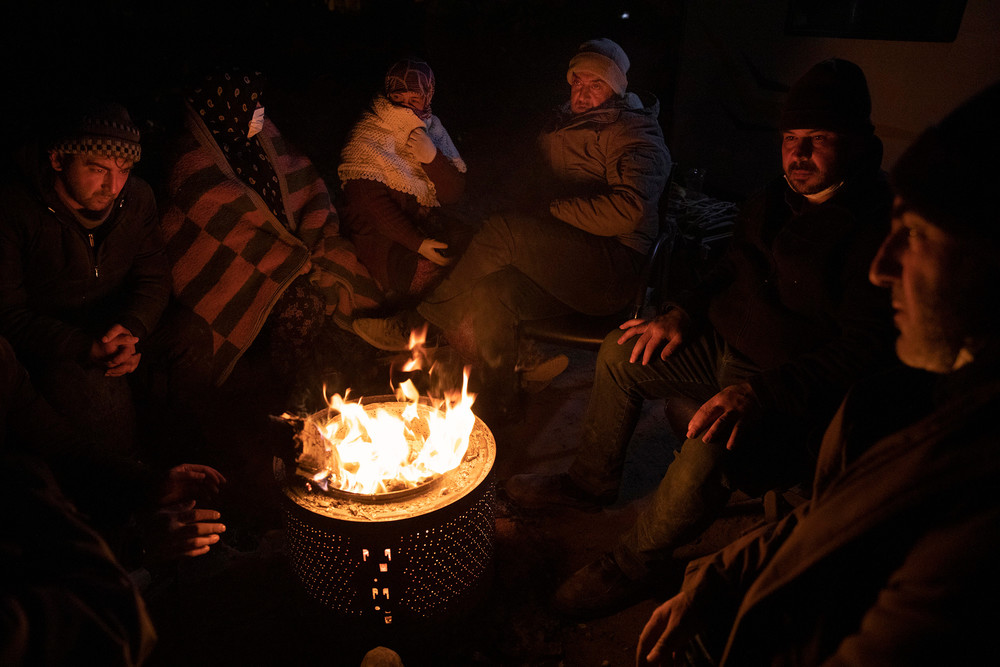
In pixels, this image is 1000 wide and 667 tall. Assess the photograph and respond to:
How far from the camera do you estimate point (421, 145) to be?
4.41m

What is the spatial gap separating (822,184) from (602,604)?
88.8 inches

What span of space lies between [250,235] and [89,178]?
1.09 m

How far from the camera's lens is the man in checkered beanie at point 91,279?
120 inches

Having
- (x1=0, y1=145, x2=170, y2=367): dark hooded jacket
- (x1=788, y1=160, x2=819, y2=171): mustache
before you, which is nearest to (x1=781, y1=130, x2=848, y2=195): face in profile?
(x1=788, y1=160, x2=819, y2=171): mustache

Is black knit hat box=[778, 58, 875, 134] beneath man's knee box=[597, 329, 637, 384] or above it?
above

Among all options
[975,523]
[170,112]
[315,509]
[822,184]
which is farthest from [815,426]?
[170,112]

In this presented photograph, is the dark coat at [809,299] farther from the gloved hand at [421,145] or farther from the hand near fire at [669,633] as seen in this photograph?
the gloved hand at [421,145]

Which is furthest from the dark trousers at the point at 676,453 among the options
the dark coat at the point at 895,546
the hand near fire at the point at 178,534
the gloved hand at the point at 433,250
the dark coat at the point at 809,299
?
the hand near fire at the point at 178,534

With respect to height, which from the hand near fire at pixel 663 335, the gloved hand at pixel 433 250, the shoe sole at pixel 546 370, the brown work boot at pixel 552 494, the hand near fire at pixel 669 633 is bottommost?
the brown work boot at pixel 552 494

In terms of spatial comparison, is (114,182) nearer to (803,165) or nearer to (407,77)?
(407,77)

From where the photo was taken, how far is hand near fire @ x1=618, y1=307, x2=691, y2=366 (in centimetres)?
329

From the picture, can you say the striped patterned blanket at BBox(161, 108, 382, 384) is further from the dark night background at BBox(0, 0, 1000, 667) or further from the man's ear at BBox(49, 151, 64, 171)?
the man's ear at BBox(49, 151, 64, 171)

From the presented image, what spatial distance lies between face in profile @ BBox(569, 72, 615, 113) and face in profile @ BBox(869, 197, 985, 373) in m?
3.03

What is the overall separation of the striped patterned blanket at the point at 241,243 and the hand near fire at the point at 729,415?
2.70m
